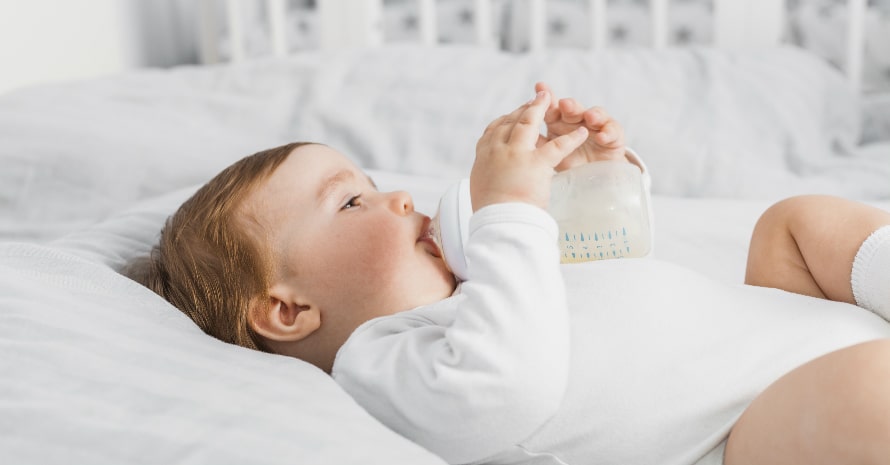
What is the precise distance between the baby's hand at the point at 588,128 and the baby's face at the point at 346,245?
193 mm

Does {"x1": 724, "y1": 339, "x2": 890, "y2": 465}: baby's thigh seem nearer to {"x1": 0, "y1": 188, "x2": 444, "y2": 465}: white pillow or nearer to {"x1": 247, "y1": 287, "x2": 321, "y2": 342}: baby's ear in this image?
{"x1": 0, "y1": 188, "x2": 444, "y2": 465}: white pillow

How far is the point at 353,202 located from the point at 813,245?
1.39 feet

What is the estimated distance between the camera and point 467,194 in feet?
2.76

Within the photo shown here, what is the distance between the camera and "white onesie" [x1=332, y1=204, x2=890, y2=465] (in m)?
0.65

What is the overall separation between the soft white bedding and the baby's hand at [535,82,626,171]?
0.18m

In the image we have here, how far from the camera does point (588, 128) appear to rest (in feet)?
3.20

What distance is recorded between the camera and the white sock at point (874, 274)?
2.52 feet

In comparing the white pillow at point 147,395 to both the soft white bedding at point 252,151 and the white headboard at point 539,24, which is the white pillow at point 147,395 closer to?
the soft white bedding at point 252,151

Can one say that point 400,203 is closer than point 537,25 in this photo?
Yes

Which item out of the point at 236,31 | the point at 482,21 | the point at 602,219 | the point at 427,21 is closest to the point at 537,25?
the point at 482,21

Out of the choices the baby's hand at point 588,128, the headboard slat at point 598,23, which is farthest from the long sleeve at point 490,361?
the headboard slat at point 598,23

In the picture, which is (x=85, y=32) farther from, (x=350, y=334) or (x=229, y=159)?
(x=350, y=334)

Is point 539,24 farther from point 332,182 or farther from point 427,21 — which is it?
point 332,182

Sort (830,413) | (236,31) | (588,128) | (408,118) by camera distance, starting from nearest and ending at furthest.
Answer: (830,413) < (588,128) < (408,118) < (236,31)
